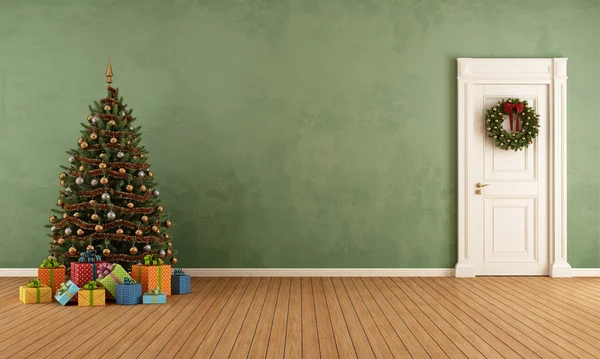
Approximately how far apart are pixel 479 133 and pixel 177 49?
12.3 ft

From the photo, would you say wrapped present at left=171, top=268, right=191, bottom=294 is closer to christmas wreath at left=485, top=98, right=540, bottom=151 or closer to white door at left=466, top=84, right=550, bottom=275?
white door at left=466, top=84, right=550, bottom=275

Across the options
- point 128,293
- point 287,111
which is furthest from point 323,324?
point 287,111

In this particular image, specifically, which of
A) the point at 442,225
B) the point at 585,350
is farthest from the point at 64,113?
the point at 585,350

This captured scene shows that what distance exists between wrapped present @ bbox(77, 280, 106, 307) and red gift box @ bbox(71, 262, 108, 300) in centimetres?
21

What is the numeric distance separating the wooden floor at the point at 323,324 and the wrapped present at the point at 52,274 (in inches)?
12.0

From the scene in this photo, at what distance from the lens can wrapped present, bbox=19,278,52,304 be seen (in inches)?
213

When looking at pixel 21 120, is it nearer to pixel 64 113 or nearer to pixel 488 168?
pixel 64 113

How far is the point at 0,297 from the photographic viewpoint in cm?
573

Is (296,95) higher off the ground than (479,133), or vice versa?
(296,95)

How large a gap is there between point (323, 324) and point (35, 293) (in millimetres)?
2710

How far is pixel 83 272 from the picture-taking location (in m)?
5.61

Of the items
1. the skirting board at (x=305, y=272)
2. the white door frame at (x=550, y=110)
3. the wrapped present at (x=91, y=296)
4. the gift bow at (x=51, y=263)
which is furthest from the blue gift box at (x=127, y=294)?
the white door frame at (x=550, y=110)

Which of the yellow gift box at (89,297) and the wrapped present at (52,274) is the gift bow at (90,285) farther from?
the wrapped present at (52,274)

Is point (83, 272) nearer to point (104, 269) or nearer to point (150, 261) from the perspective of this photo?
point (104, 269)
